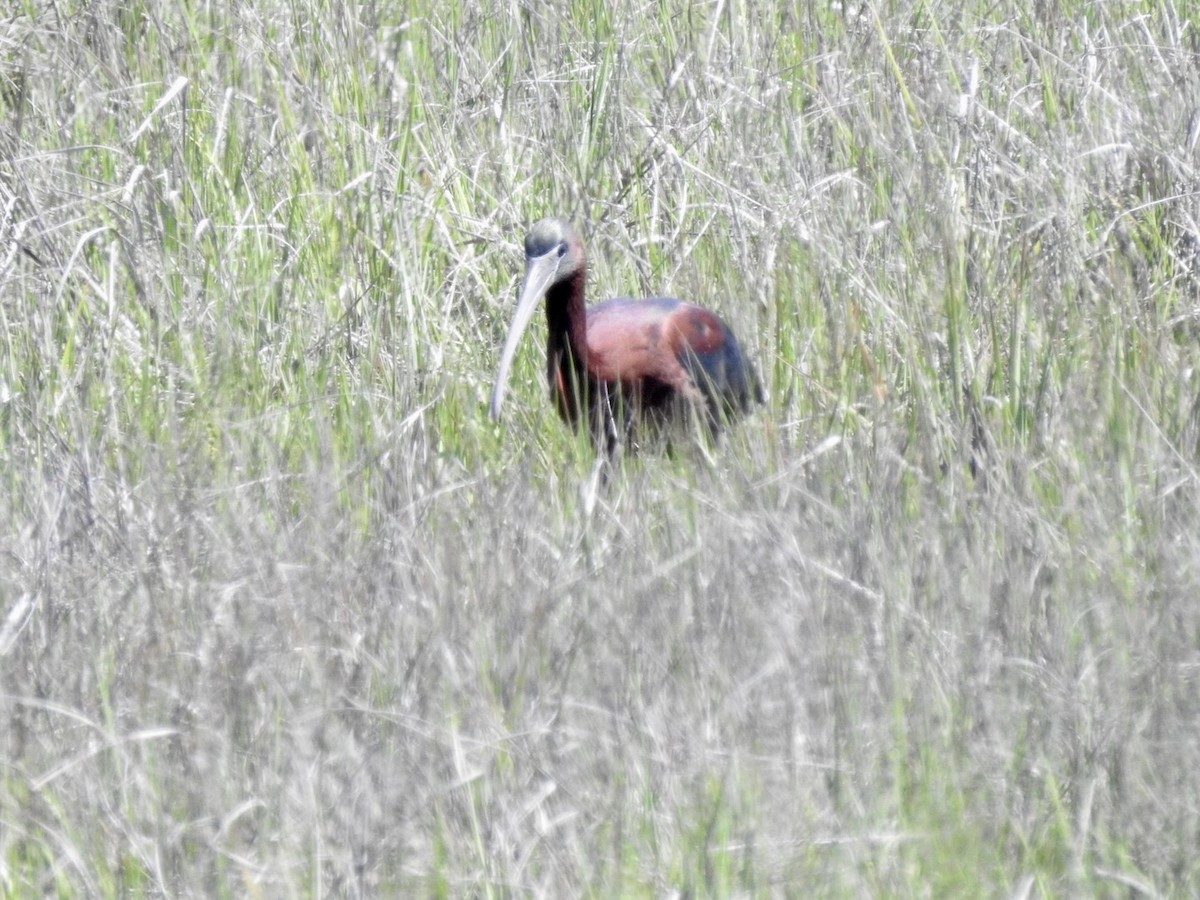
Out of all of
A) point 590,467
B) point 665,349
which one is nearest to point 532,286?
point 665,349

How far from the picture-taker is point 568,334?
12.0 feet

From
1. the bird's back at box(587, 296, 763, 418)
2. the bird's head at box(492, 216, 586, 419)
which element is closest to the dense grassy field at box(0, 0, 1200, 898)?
the bird's back at box(587, 296, 763, 418)

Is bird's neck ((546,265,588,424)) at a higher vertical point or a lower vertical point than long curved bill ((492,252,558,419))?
lower

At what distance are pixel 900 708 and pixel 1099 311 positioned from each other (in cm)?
133

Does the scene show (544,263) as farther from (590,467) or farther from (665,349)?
(590,467)

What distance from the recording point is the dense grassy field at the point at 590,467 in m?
1.91

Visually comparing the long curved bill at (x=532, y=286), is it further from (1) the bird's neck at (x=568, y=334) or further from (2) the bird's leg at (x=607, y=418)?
(2) the bird's leg at (x=607, y=418)

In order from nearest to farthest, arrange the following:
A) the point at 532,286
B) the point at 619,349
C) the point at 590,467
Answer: the point at 590,467 → the point at 532,286 → the point at 619,349

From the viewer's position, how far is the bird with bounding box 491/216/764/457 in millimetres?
3502

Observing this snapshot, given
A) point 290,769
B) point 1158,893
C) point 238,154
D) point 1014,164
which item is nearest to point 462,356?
point 238,154

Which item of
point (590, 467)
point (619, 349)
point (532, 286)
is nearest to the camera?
point (590, 467)

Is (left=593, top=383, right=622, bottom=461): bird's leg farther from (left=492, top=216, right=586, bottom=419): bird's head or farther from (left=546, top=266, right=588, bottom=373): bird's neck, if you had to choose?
(left=492, top=216, right=586, bottom=419): bird's head

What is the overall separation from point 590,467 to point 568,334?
65cm

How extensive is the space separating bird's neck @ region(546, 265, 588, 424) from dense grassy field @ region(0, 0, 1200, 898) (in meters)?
0.09
